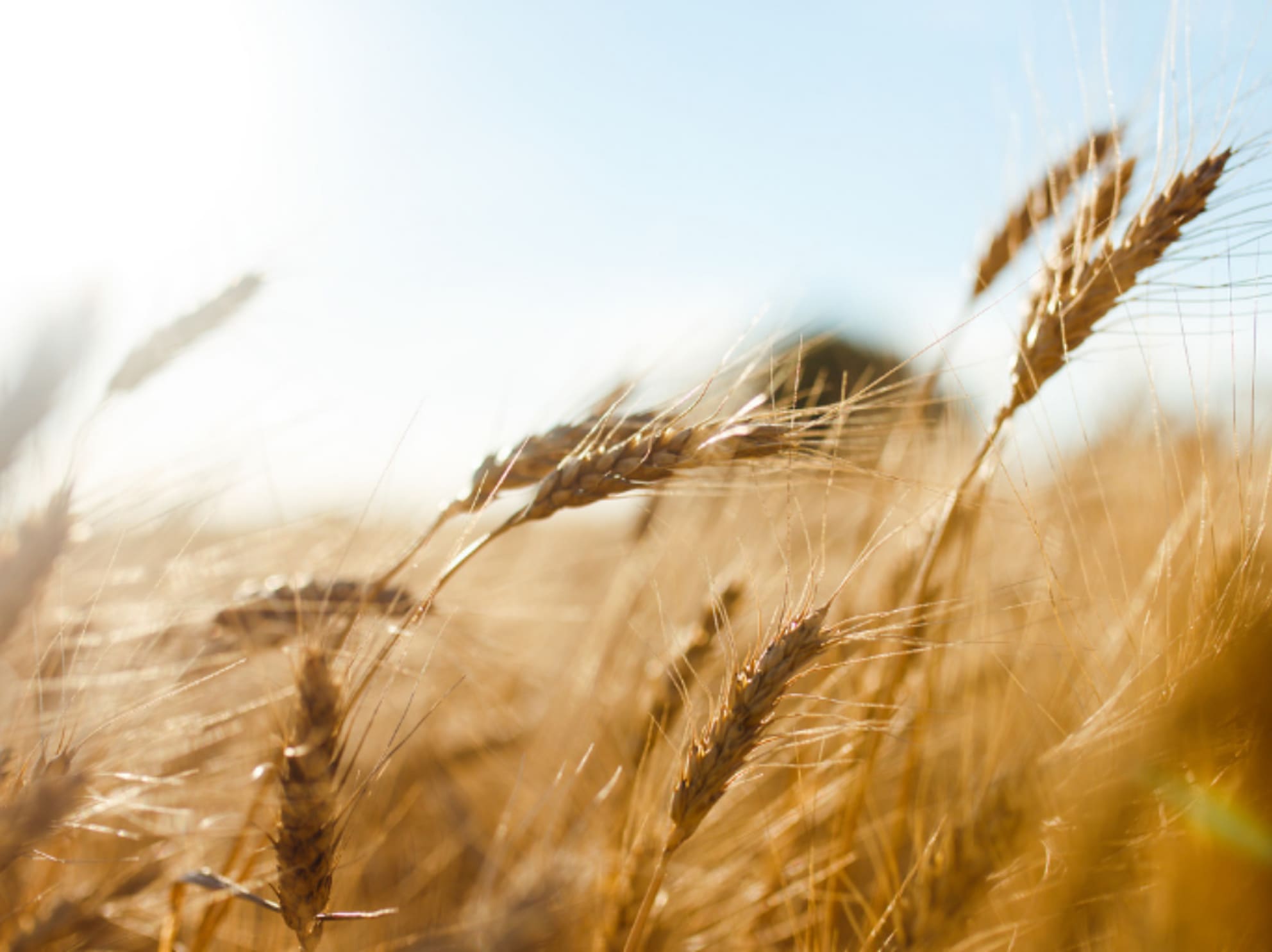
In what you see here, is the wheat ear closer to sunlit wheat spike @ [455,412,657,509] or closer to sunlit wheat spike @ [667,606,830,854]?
sunlit wheat spike @ [667,606,830,854]

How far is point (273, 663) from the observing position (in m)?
1.61

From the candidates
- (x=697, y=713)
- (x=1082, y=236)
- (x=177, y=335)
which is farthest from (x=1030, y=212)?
(x=177, y=335)

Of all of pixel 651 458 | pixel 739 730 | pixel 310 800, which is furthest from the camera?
pixel 651 458

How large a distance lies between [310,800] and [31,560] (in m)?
0.59

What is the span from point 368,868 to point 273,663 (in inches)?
24.9

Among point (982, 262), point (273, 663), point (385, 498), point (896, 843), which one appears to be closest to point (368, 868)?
Result: point (273, 663)

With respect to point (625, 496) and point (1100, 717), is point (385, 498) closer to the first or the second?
point (625, 496)

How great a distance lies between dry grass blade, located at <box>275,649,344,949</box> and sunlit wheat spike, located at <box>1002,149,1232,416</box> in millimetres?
1044

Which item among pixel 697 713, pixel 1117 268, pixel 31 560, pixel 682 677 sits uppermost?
pixel 1117 268

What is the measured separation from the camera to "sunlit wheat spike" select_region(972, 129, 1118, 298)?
5.51ft

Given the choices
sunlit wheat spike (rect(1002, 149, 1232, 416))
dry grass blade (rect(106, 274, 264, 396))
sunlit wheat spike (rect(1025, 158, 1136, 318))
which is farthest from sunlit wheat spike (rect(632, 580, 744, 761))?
dry grass blade (rect(106, 274, 264, 396))

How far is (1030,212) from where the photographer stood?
5.99 ft

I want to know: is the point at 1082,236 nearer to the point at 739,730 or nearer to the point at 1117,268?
the point at 1117,268

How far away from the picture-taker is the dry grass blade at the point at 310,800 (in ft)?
2.54
